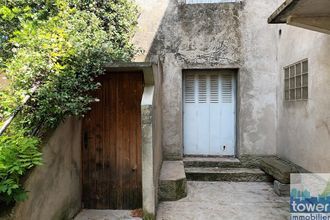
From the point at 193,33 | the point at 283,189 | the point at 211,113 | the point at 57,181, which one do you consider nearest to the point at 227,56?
the point at 193,33

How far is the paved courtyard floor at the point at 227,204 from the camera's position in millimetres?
4613

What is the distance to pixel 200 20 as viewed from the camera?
290 inches

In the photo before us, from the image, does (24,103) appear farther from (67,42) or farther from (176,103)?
(176,103)

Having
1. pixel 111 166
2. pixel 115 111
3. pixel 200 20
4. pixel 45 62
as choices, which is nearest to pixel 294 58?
pixel 200 20

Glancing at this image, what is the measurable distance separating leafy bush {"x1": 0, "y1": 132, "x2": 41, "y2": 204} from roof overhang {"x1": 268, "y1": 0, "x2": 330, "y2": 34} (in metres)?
3.86

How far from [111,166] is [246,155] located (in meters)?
3.80

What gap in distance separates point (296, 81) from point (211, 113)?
2364 mm

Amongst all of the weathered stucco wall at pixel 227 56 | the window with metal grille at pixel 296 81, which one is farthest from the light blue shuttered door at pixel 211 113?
the window with metal grille at pixel 296 81

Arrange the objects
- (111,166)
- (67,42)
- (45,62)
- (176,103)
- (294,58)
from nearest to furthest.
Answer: (45,62)
(67,42)
(111,166)
(294,58)
(176,103)

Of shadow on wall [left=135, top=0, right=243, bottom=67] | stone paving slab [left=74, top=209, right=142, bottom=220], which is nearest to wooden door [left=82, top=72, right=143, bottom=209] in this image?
stone paving slab [left=74, top=209, right=142, bottom=220]

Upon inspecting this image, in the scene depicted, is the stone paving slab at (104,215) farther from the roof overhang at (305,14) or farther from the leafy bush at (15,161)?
the roof overhang at (305,14)

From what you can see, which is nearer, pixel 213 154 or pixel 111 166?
pixel 111 166

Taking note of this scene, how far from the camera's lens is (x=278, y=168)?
582 cm

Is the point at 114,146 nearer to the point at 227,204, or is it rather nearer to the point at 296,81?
the point at 227,204
